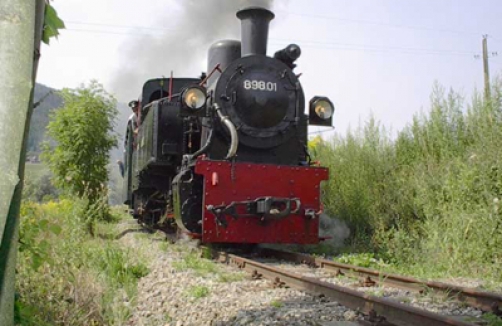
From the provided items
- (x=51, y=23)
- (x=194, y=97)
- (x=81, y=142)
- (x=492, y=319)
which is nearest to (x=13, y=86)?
(x=51, y=23)

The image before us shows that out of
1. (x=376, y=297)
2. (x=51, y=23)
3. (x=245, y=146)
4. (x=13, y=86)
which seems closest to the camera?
(x=13, y=86)

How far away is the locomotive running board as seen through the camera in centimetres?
676

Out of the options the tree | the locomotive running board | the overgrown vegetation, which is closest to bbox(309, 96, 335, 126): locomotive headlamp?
the locomotive running board

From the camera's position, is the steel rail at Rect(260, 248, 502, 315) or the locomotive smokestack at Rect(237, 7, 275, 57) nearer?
the steel rail at Rect(260, 248, 502, 315)

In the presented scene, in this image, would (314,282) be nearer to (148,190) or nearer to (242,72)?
(242,72)

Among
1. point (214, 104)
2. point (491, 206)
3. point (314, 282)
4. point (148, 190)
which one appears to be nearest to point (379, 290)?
point (314, 282)

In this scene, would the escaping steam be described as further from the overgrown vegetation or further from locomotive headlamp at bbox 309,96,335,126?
the overgrown vegetation

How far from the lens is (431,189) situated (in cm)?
759

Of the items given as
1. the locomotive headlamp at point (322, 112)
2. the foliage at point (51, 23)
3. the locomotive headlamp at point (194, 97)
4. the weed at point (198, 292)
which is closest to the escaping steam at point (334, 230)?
the locomotive headlamp at point (322, 112)

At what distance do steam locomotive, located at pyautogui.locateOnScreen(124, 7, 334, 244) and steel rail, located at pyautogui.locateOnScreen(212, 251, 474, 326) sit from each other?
4.57 feet

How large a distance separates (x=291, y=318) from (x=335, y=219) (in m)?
6.39

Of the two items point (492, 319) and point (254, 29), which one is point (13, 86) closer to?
point (492, 319)

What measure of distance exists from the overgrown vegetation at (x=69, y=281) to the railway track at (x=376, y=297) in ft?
4.74

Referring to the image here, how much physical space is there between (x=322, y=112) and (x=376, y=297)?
450 centimetres
